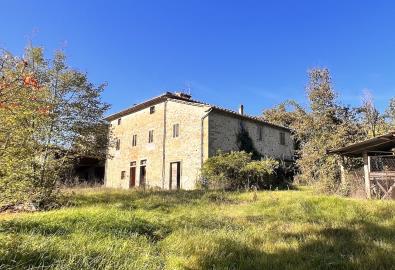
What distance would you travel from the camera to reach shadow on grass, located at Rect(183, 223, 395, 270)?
5.99m

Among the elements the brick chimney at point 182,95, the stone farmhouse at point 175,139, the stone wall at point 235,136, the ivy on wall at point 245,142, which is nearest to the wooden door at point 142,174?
the stone farmhouse at point 175,139

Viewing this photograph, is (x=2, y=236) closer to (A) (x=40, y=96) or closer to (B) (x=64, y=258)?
(B) (x=64, y=258)

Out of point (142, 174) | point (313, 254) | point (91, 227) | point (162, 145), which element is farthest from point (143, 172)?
point (313, 254)

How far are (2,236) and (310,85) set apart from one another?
24.4m

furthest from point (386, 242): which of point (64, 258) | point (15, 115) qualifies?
point (15, 115)

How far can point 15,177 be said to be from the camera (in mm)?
7211

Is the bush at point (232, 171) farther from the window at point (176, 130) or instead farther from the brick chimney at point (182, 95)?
the brick chimney at point (182, 95)

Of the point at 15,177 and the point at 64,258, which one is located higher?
the point at 15,177

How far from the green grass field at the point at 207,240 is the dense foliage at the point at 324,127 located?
426 inches

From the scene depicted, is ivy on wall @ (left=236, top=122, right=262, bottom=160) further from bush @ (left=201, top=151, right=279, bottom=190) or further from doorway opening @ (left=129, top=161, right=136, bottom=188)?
doorway opening @ (left=129, top=161, right=136, bottom=188)

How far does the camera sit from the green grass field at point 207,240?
18.7ft

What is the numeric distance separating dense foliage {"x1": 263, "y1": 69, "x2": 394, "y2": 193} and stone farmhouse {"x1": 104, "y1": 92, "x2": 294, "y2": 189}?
143 inches

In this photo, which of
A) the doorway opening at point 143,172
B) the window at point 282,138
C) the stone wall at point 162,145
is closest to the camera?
the stone wall at point 162,145

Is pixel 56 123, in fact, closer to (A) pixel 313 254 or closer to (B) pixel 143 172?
(A) pixel 313 254
